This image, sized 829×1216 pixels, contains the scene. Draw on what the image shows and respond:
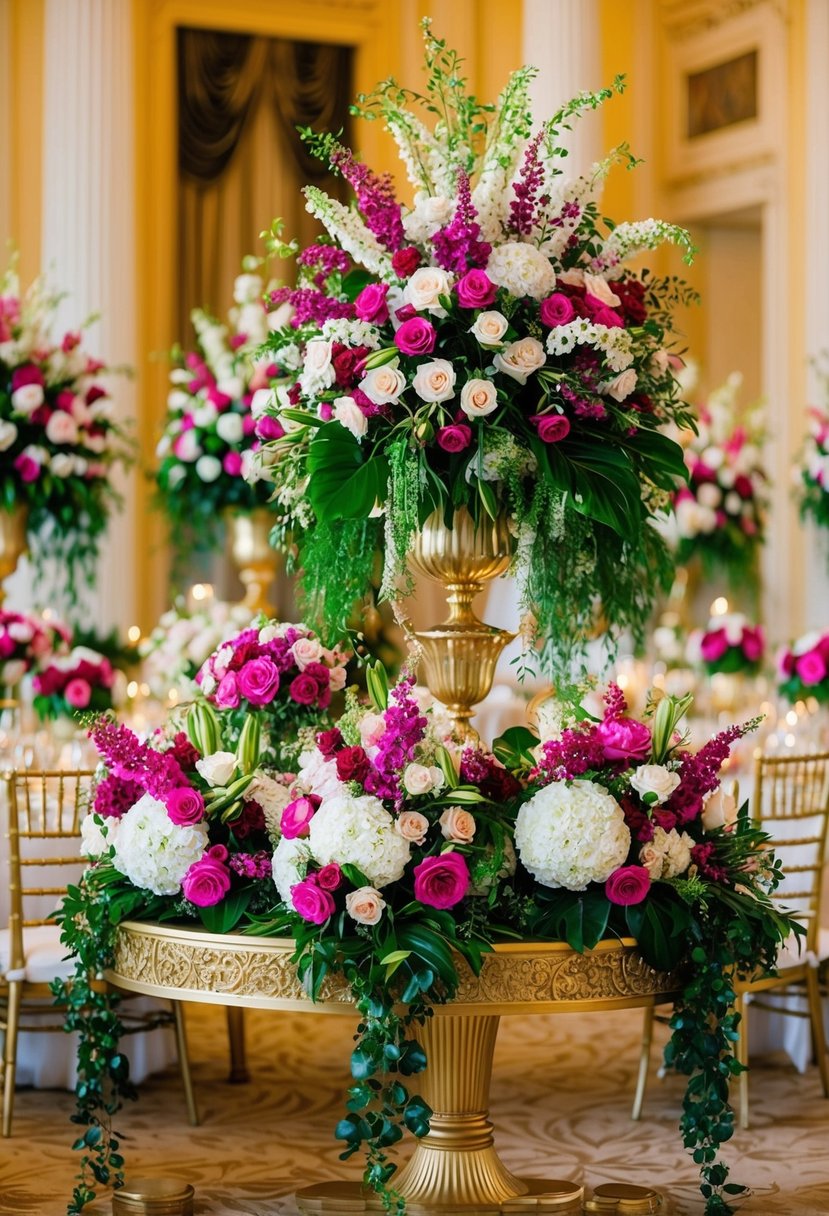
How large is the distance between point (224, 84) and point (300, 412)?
850 cm

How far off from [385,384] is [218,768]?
0.87m

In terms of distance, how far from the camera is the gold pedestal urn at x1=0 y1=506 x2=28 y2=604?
6.82 m

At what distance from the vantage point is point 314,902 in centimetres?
Answer: 327

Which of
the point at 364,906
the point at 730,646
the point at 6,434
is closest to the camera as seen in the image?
the point at 364,906

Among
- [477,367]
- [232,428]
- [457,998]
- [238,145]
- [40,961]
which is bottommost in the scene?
[40,961]

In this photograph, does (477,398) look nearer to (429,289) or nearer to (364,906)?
(429,289)

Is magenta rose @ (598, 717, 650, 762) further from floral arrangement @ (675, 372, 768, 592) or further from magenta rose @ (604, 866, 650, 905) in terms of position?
floral arrangement @ (675, 372, 768, 592)

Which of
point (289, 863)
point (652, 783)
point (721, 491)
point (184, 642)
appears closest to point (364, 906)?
point (289, 863)

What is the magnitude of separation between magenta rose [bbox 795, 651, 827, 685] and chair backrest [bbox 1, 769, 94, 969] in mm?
3093

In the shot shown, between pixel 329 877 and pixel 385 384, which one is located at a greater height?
pixel 385 384

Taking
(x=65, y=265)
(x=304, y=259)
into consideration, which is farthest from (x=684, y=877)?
(x=65, y=265)

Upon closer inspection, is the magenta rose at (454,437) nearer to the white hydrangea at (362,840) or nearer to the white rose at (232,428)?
the white hydrangea at (362,840)

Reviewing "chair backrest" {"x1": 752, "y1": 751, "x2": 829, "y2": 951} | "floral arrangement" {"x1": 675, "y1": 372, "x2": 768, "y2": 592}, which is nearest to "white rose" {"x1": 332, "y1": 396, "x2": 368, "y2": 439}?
"chair backrest" {"x1": 752, "y1": 751, "x2": 829, "y2": 951}

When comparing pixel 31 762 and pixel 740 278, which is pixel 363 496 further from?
pixel 740 278
